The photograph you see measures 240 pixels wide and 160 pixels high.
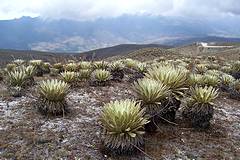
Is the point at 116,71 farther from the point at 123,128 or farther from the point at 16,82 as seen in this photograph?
the point at 123,128

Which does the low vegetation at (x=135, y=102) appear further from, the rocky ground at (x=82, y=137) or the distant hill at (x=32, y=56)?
the distant hill at (x=32, y=56)

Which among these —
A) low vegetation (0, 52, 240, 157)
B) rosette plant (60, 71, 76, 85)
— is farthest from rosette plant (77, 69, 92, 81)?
rosette plant (60, 71, 76, 85)

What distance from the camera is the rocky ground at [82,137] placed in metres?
8.35

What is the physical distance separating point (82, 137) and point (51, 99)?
188 cm

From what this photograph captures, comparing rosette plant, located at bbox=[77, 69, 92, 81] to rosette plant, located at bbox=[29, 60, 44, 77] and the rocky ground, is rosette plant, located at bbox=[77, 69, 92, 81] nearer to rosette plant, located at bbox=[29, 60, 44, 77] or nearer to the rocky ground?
the rocky ground

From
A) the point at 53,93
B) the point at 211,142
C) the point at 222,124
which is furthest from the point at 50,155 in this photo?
the point at 222,124

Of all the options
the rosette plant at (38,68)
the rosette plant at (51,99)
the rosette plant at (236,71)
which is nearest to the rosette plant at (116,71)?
the rosette plant at (38,68)

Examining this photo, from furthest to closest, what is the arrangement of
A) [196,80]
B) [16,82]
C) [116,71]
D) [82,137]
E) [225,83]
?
[116,71] → [225,83] → [196,80] → [16,82] → [82,137]

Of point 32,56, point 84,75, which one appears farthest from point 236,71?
point 32,56

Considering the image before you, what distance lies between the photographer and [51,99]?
10.4m

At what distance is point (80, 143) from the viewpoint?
883cm

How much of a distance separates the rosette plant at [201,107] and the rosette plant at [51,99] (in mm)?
3770

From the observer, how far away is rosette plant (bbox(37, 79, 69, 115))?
10344 millimetres

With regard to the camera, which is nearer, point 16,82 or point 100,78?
point 16,82
